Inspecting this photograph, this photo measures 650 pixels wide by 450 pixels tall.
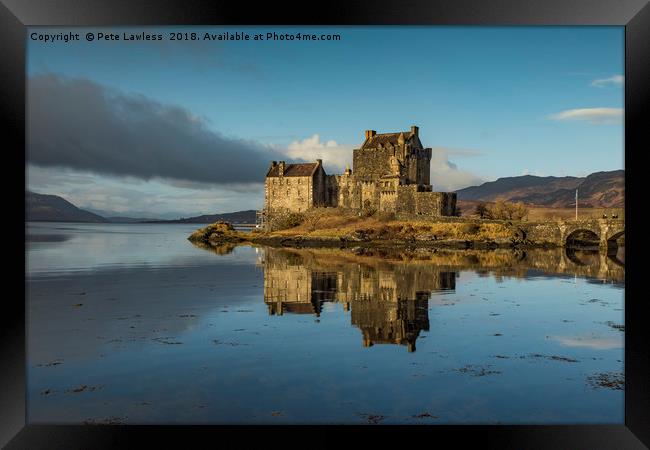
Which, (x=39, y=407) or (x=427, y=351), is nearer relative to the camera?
(x=39, y=407)

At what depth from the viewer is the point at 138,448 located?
6.58 m

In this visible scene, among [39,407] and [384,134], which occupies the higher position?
[384,134]

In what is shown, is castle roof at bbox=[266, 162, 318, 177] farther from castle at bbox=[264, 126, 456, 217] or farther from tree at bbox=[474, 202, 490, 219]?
tree at bbox=[474, 202, 490, 219]

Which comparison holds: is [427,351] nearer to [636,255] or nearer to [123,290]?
[636,255]

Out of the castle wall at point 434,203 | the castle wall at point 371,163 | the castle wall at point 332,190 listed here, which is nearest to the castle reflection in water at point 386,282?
the castle wall at point 434,203

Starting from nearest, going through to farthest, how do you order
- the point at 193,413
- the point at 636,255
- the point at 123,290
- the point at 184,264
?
the point at 636,255 → the point at 193,413 → the point at 123,290 → the point at 184,264

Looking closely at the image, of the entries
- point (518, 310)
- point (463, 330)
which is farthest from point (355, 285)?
point (463, 330)

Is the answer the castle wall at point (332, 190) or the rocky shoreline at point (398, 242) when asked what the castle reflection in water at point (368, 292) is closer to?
the rocky shoreline at point (398, 242)

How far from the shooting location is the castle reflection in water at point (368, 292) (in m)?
14.3

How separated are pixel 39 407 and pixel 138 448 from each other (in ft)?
9.35

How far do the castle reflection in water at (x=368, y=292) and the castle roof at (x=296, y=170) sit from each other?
36.6 metres

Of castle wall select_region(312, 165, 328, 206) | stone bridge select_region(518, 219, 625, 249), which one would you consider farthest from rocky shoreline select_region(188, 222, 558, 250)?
castle wall select_region(312, 165, 328, 206)

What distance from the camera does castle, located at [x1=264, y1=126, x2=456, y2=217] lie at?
6372 cm
